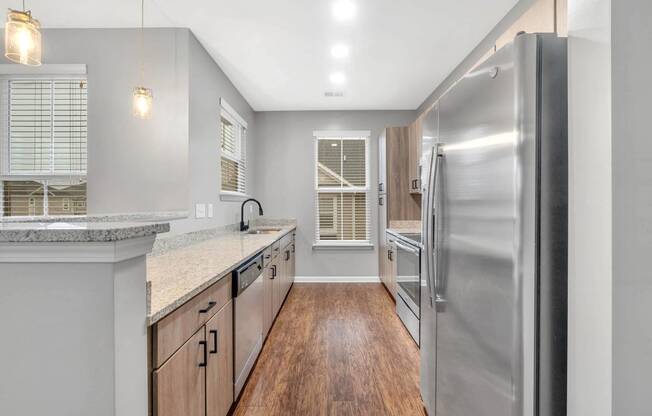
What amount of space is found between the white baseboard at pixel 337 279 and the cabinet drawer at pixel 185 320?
3.27 metres

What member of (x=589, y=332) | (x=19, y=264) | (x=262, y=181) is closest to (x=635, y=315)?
(x=589, y=332)

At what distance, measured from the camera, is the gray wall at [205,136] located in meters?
2.57

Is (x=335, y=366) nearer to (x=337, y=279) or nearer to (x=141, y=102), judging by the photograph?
Answer: (x=141, y=102)

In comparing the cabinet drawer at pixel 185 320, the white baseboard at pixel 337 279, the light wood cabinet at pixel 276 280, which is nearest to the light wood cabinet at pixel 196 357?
the cabinet drawer at pixel 185 320

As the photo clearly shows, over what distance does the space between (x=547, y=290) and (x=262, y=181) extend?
435cm

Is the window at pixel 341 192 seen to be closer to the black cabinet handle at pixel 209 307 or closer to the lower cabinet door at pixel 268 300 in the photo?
the lower cabinet door at pixel 268 300

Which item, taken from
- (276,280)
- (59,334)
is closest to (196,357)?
(59,334)

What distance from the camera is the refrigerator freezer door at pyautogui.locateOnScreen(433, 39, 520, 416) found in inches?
39.6

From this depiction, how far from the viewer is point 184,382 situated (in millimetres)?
1167

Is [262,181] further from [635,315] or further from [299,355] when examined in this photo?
[635,315]

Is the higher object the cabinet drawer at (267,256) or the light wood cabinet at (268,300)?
the cabinet drawer at (267,256)

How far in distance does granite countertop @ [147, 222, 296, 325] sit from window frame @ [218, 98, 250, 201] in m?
1.06

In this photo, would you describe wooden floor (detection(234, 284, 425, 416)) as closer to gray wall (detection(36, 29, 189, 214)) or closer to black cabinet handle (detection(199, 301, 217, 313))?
black cabinet handle (detection(199, 301, 217, 313))

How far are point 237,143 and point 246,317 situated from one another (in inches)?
106
